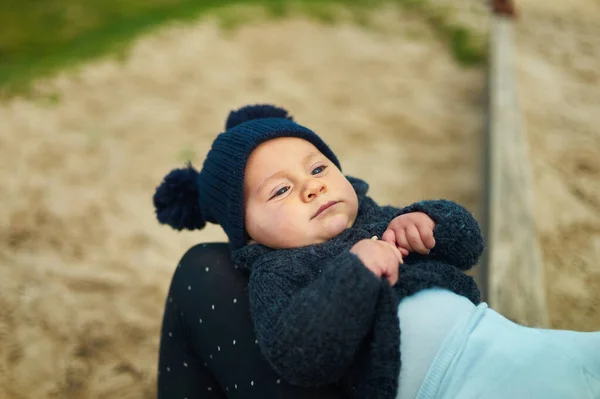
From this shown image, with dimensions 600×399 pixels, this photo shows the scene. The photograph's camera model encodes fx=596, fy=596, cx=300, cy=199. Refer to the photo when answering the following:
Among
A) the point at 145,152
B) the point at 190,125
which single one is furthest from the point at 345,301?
the point at 190,125

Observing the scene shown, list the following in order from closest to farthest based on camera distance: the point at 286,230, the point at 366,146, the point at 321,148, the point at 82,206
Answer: the point at 286,230 → the point at 321,148 → the point at 82,206 → the point at 366,146

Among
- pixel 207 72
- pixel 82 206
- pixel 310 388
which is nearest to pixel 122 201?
pixel 82 206

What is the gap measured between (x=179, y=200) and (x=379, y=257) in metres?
0.68

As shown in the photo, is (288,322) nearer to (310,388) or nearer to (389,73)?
(310,388)

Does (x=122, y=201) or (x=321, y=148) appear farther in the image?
(x=122, y=201)

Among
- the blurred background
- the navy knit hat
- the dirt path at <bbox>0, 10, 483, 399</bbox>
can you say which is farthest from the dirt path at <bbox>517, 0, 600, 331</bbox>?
the navy knit hat

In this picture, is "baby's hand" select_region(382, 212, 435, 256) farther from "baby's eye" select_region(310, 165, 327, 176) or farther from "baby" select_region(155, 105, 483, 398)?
"baby's eye" select_region(310, 165, 327, 176)

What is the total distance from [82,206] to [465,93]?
250 centimetres

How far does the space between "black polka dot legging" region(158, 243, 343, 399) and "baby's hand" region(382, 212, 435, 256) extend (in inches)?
12.5

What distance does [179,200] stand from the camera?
1.57m

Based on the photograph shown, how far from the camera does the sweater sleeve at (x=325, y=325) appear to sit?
Result: 3.28ft

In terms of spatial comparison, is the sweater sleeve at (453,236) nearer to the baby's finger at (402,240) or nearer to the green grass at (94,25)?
the baby's finger at (402,240)

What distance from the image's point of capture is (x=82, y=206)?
273 centimetres

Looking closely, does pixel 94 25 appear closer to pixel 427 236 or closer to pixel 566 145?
pixel 566 145
